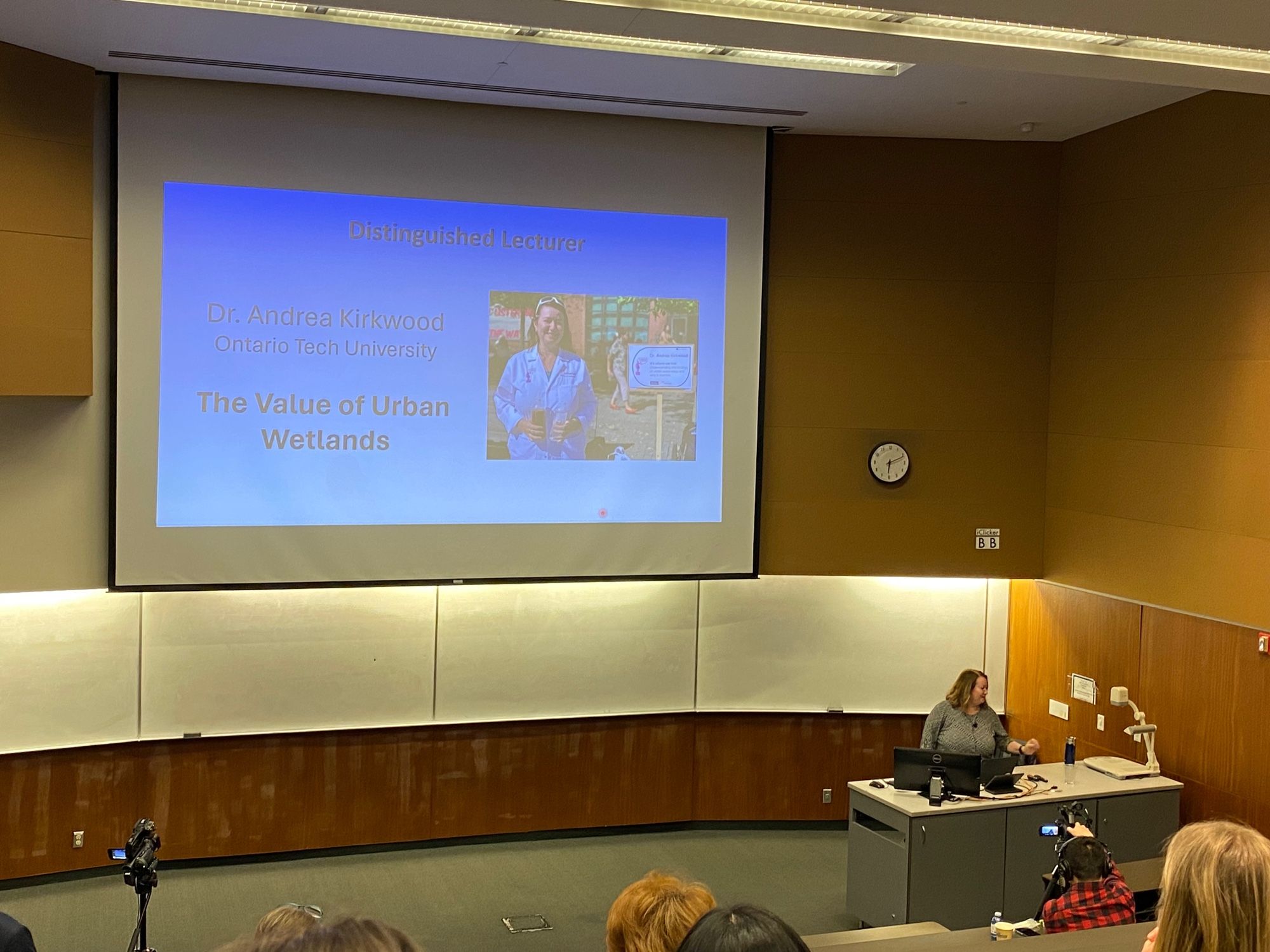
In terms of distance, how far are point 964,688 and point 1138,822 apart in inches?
44.8

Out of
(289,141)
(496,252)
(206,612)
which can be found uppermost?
(289,141)

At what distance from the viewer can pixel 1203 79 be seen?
4.61m

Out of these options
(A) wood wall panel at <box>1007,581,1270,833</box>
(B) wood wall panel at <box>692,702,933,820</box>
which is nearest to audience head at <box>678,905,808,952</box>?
(A) wood wall panel at <box>1007,581,1270,833</box>

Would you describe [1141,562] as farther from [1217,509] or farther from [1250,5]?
[1250,5]

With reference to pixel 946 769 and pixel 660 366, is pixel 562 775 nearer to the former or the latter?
pixel 946 769

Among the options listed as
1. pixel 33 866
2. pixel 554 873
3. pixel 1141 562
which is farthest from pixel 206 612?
pixel 1141 562

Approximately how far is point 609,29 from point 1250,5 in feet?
6.64

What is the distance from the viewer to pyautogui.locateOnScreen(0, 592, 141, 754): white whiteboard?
661 centimetres

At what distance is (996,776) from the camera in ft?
21.2

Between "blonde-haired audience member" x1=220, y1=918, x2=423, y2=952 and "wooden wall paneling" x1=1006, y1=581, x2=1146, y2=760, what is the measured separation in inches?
262

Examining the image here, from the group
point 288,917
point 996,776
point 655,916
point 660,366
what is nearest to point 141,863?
point 288,917

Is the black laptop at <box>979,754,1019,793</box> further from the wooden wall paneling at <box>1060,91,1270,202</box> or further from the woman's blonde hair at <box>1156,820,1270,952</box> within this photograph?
the woman's blonde hair at <box>1156,820,1270,952</box>

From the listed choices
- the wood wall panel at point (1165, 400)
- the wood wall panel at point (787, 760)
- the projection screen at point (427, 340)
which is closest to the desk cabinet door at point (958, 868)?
the wood wall panel at point (787, 760)

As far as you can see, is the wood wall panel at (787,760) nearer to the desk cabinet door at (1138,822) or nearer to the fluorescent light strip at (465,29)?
the desk cabinet door at (1138,822)
